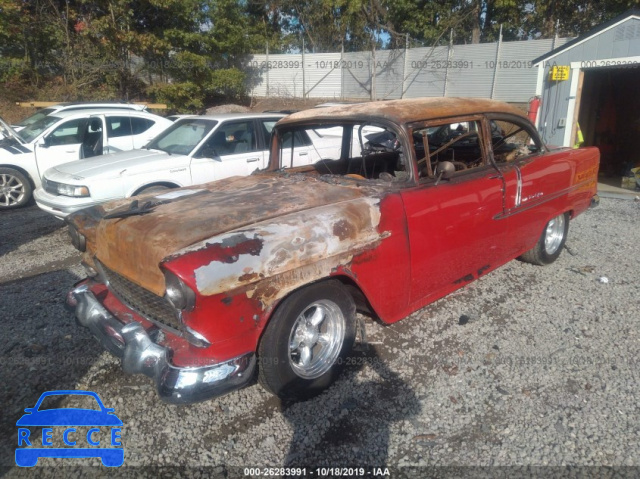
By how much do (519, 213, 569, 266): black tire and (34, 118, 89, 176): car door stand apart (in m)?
7.80

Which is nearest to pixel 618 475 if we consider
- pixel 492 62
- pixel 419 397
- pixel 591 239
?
pixel 419 397

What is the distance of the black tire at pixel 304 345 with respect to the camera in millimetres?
2590

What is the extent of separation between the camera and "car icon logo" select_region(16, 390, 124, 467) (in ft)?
8.36

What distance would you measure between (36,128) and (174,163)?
4279 millimetres

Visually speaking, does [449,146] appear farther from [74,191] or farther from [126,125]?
[126,125]

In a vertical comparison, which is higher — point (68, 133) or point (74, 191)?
point (68, 133)

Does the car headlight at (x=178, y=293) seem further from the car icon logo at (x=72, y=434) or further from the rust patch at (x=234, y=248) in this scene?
the car icon logo at (x=72, y=434)

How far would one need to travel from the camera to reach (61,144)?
836cm

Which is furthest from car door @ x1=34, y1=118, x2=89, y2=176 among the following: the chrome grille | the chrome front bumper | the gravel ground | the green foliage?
the green foliage

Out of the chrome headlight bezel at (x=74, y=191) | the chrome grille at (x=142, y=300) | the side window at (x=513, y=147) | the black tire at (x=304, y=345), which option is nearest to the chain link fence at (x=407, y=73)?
the side window at (x=513, y=147)

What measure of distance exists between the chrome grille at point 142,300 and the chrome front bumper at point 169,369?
0.12m

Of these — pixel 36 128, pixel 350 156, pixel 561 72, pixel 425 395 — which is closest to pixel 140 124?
pixel 36 128

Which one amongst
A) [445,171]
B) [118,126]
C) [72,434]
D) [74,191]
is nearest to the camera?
[72,434]

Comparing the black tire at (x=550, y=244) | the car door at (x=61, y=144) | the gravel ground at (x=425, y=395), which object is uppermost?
the car door at (x=61, y=144)
